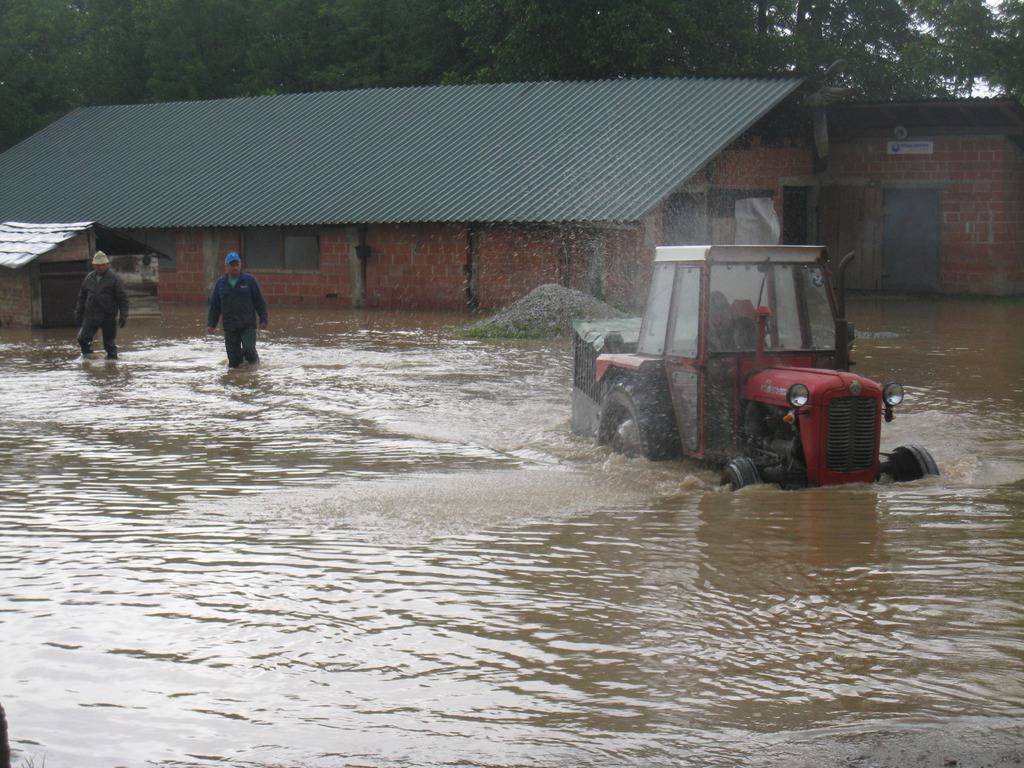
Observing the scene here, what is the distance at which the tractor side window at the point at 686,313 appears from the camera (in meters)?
10.1

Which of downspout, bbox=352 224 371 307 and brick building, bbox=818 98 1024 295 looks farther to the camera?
downspout, bbox=352 224 371 307

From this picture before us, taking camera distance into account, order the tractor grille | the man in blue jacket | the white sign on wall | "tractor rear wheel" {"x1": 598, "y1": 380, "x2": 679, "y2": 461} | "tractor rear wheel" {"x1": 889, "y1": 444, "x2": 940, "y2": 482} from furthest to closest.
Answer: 1. the white sign on wall
2. the man in blue jacket
3. "tractor rear wheel" {"x1": 598, "y1": 380, "x2": 679, "y2": 461}
4. "tractor rear wheel" {"x1": 889, "y1": 444, "x2": 940, "y2": 482}
5. the tractor grille

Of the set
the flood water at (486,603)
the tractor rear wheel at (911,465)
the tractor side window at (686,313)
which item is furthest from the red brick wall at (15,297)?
the tractor rear wheel at (911,465)

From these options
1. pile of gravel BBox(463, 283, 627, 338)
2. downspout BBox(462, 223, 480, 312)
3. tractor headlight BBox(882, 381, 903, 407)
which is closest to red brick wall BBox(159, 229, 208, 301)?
downspout BBox(462, 223, 480, 312)

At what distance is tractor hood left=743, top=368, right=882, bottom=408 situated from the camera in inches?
359

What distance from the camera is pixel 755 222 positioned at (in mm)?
30422

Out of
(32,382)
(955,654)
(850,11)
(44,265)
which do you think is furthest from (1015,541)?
(850,11)

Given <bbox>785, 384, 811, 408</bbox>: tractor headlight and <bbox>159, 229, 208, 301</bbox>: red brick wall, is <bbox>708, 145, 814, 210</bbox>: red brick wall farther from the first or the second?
<bbox>785, 384, 811, 408</bbox>: tractor headlight

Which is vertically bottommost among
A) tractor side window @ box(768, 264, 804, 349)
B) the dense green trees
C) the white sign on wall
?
tractor side window @ box(768, 264, 804, 349)

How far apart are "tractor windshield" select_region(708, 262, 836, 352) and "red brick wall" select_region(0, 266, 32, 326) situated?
19.0 m

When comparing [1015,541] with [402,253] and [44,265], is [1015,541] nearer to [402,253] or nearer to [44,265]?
[44,265]

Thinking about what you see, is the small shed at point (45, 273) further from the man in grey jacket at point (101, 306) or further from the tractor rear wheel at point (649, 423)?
the tractor rear wheel at point (649, 423)

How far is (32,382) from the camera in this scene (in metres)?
17.1

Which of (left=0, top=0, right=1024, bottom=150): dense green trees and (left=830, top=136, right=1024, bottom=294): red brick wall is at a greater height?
(left=0, top=0, right=1024, bottom=150): dense green trees
